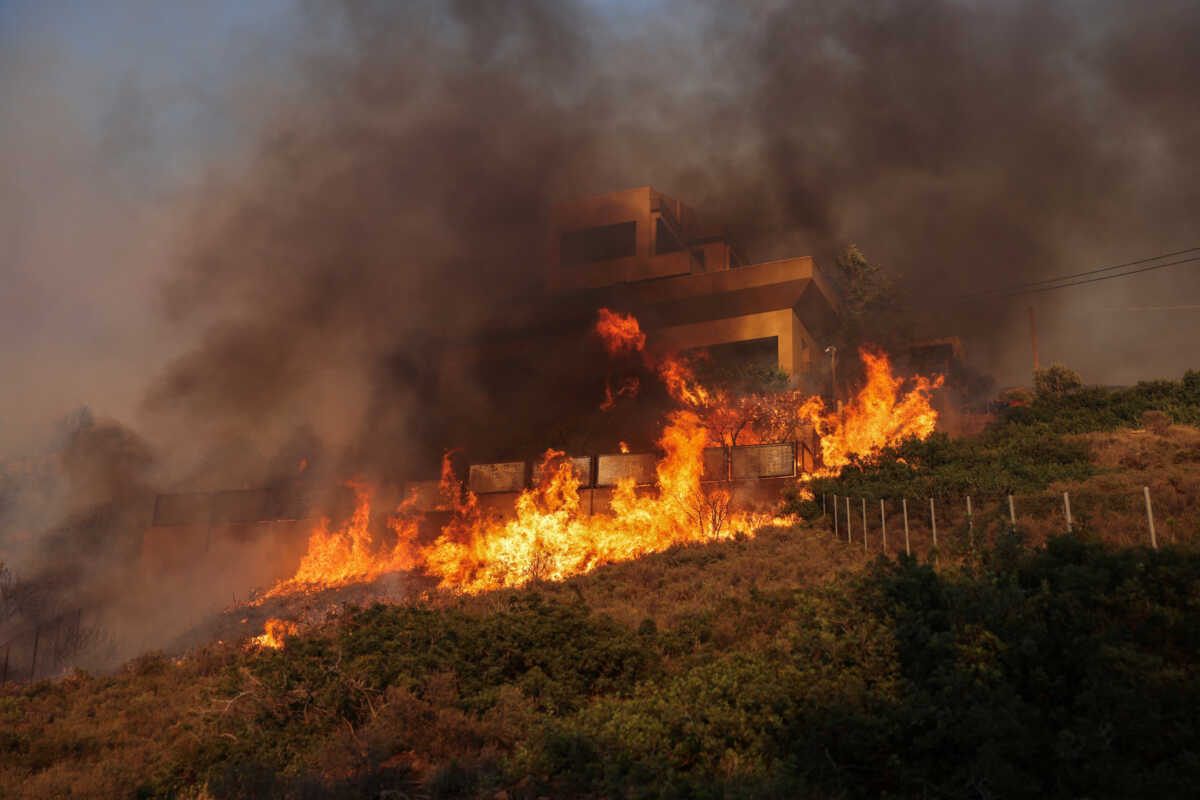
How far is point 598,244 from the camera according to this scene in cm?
5388

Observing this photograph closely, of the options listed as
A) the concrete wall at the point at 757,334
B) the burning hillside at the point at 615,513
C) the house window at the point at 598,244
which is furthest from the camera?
the house window at the point at 598,244

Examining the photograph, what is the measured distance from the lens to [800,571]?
677 inches

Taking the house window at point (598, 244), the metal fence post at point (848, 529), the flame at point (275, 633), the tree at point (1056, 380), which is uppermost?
the house window at point (598, 244)

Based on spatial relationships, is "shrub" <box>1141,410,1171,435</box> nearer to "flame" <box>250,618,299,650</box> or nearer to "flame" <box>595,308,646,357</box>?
"flame" <box>595,308,646,357</box>

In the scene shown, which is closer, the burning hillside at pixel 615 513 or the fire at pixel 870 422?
the burning hillside at pixel 615 513

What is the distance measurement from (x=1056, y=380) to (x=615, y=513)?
120 feet

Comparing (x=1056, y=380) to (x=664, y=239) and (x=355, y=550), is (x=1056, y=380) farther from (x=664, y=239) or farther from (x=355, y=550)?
(x=355, y=550)

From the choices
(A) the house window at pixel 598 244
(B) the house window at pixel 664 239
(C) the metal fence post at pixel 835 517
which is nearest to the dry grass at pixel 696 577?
(C) the metal fence post at pixel 835 517

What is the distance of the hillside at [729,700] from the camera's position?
7117mm

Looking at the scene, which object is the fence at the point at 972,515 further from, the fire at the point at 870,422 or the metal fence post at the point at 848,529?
the fire at the point at 870,422

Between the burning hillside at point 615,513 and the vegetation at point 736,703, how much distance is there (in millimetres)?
10017

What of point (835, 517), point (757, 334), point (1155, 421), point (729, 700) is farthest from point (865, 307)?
point (729, 700)

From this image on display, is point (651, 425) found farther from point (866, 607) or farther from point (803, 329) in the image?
point (866, 607)

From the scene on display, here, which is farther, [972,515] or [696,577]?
[696,577]
